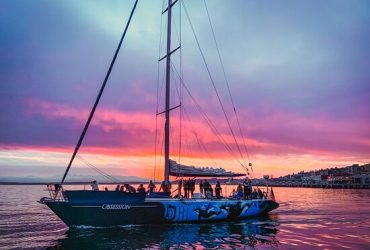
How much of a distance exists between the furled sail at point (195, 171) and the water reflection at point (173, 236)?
383 cm

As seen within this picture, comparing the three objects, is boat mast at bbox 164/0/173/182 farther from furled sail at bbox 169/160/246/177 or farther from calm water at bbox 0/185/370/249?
calm water at bbox 0/185/370/249

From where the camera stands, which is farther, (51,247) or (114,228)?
(114,228)

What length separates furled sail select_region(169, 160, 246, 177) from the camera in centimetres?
2756

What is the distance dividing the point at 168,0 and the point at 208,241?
61.1 ft

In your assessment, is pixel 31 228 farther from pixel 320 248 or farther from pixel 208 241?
pixel 320 248

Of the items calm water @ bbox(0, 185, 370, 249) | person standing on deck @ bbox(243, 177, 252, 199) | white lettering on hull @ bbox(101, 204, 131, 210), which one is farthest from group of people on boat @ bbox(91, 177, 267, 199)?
calm water @ bbox(0, 185, 370, 249)

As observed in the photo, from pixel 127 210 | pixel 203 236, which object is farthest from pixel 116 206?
pixel 203 236

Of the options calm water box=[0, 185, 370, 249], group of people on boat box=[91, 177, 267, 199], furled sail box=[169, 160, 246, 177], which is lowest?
calm water box=[0, 185, 370, 249]

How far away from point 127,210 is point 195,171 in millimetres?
6599

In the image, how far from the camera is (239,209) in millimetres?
29891

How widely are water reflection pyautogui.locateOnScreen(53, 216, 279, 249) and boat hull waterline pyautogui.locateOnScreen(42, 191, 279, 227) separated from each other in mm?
514

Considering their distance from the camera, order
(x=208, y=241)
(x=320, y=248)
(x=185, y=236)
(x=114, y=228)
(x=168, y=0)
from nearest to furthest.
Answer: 1. (x=320, y=248)
2. (x=208, y=241)
3. (x=185, y=236)
4. (x=114, y=228)
5. (x=168, y=0)

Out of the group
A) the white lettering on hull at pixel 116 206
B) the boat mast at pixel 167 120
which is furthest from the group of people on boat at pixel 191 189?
the white lettering on hull at pixel 116 206

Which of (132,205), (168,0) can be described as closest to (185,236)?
(132,205)
